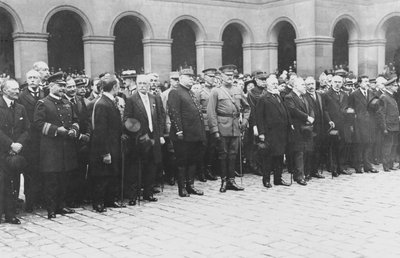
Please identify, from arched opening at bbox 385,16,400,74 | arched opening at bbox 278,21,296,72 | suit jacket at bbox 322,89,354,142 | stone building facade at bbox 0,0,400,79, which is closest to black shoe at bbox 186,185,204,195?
suit jacket at bbox 322,89,354,142

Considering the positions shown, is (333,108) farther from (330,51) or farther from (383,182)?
(330,51)

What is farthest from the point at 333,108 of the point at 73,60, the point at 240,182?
the point at 73,60

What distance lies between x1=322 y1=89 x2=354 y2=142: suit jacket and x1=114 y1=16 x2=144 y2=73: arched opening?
14.0 metres

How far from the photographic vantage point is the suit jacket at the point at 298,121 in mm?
9953

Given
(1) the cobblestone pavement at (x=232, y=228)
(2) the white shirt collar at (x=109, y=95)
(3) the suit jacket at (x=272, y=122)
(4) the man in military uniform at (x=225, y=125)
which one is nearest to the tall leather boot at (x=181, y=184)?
(1) the cobblestone pavement at (x=232, y=228)

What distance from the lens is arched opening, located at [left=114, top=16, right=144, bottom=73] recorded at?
23797 mm

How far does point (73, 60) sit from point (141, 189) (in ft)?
47.9

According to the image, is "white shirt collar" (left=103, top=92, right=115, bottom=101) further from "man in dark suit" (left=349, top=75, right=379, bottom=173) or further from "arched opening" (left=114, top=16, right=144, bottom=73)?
"arched opening" (left=114, top=16, right=144, bottom=73)

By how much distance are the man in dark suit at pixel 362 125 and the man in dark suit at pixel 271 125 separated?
87.1 inches

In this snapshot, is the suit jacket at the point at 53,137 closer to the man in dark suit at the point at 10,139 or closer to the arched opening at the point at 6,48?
the man in dark suit at the point at 10,139

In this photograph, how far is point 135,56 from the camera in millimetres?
24234

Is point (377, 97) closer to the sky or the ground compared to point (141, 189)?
closer to the sky

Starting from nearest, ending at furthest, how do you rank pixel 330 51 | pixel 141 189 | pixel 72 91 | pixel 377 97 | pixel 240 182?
pixel 72 91 → pixel 141 189 → pixel 240 182 → pixel 377 97 → pixel 330 51

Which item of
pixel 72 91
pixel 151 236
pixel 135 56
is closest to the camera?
pixel 151 236
